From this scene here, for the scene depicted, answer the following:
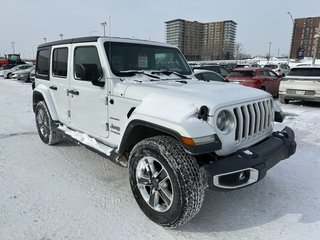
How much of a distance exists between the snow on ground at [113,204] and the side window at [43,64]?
1451 mm

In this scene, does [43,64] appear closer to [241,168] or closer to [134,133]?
[134,133]

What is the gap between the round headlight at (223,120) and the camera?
2734 mm

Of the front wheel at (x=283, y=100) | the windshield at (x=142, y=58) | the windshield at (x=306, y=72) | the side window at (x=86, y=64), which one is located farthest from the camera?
the front wheel at (x=283, y=100)

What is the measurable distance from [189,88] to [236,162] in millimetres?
1030

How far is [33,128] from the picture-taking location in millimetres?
6770

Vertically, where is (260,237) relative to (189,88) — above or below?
below

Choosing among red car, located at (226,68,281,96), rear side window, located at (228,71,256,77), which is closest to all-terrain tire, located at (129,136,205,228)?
red car, located at (226,68,281,96)

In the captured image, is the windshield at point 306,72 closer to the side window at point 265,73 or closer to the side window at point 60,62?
the side window at point 265,73

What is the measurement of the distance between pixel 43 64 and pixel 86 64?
206cm

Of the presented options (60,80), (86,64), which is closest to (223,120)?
(86,64)

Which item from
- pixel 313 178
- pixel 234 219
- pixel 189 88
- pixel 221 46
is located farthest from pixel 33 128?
pixel 221 46

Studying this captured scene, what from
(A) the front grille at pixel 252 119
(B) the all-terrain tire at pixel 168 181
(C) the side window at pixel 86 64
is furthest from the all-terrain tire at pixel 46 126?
(A) the front grille at pixel 252 119

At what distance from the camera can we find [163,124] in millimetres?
2695

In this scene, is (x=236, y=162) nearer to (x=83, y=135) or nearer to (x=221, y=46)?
(x=83, y=135)
